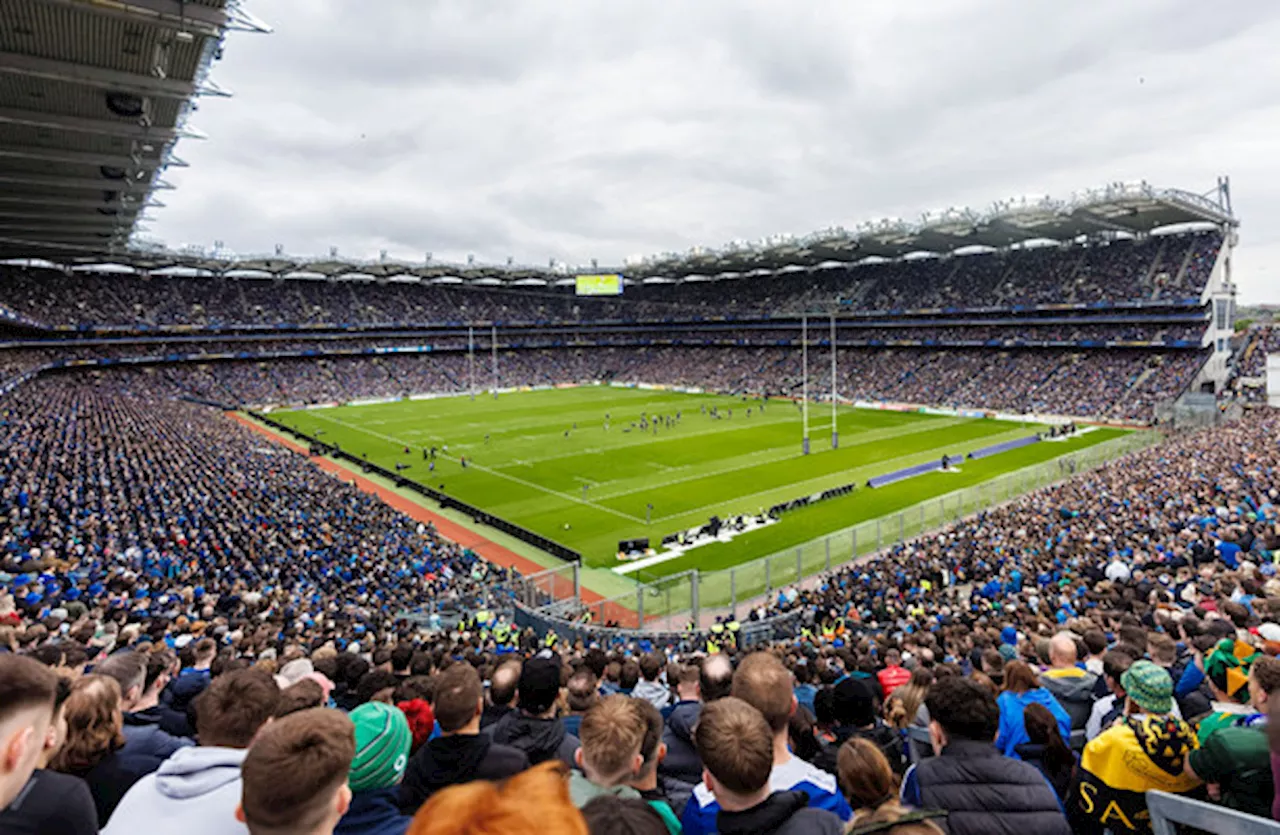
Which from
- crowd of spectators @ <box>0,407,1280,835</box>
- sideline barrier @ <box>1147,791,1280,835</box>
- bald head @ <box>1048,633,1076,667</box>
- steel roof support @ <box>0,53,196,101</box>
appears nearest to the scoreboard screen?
steel roof support @ <box>0,53,196,101</box>

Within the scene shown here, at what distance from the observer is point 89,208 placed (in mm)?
35438

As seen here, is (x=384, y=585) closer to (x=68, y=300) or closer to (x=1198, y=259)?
(x=1198, y=259)

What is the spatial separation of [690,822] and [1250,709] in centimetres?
411

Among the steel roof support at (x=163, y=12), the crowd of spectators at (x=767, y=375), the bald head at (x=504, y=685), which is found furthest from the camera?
the crowd of spectators at (x=767, y=375)

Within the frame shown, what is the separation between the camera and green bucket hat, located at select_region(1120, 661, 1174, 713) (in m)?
4.22

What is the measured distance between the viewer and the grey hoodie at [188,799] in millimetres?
2850

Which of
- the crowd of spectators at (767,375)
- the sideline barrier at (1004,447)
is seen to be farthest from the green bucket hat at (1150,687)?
the crowd of spectators at (767,375)

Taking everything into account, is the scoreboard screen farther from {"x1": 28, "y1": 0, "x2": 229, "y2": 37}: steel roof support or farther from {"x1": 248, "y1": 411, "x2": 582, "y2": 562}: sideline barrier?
{"x1": 28, "y1": 0, "x2": 229, "y2": 37}: steel roof support

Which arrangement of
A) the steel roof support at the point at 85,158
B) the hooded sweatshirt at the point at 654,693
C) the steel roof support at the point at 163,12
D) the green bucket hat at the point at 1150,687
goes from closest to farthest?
the green bucket hat at the point at 1150,687 < the hooded sweatshirt at the point at 654,693 < the steel roof support at the point at 163,12 < the steel roof support at the point at 85,158

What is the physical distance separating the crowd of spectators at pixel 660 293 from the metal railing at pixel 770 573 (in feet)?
156

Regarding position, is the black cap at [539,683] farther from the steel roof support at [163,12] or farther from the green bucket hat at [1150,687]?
the steel roof support at [163,12]

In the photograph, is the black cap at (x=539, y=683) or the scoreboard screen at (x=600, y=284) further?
the scoreboard screen at (x=600, y=284)

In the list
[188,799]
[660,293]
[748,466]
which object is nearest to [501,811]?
[188,799]

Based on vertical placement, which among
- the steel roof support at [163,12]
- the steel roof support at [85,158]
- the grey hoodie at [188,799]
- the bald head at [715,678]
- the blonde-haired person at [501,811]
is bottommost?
the bald head at [715,678]
